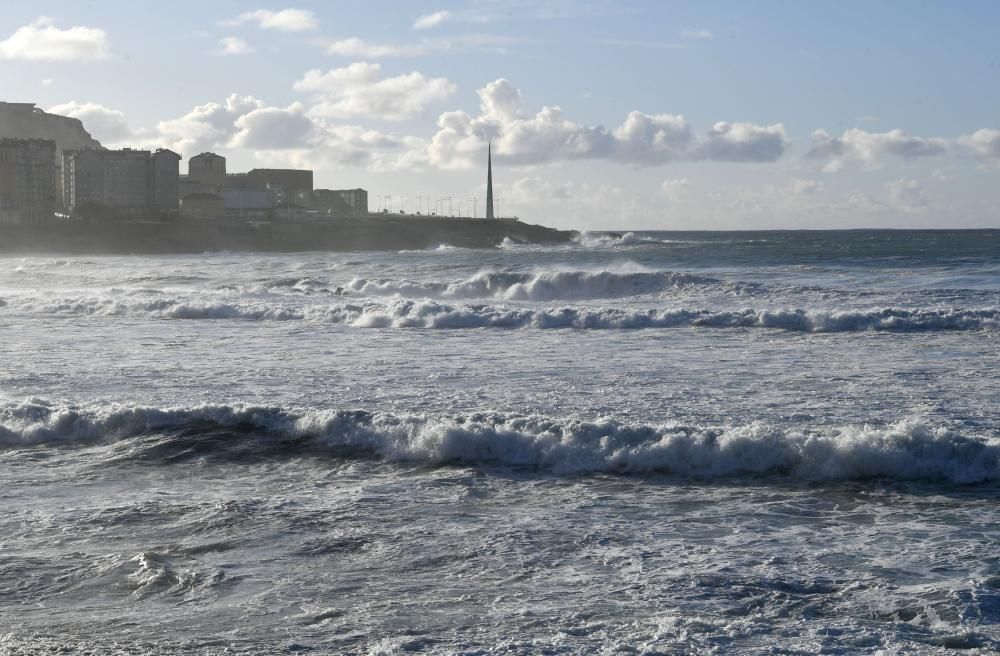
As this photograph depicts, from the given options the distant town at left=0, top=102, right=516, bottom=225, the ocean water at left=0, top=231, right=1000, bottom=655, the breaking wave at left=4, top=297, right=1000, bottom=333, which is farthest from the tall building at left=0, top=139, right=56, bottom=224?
the ocean water at left=0, top=231, right=1000, bottom=655

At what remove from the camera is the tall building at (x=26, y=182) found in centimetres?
12875

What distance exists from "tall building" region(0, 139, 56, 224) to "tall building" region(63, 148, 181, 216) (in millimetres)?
7203

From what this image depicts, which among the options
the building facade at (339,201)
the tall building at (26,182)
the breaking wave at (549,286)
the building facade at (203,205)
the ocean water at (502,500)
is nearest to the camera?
the ocean water at (502,500)

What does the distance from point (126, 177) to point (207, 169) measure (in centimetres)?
2961

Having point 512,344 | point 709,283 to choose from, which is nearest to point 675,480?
point 512,344

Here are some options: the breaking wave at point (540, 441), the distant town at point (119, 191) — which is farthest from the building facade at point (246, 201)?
the breaking wave at point (540, 441)

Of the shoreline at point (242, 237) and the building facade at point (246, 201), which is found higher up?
the building facade at point (246, 201)

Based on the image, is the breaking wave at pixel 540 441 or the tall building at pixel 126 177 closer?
the breaking wave at pixel 540 441

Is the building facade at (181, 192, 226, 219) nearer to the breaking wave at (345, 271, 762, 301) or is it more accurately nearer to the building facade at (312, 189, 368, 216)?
the building facade at (312, 189, 368, 216)

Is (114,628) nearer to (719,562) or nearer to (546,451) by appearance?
(719,562)

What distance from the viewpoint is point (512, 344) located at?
853 inches

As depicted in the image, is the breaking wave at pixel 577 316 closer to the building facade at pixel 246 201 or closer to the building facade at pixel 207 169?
the building facade at pixel 246 201

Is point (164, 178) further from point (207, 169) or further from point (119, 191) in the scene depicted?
point (207, 169)

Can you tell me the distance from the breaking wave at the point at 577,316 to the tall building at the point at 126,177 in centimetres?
11707
